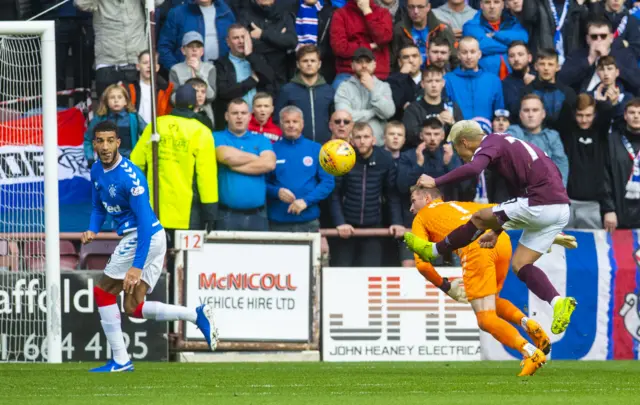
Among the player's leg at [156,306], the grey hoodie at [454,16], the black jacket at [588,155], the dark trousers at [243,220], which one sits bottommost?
the player's leg at [156,306]

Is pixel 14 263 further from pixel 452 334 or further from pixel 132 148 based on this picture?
pixel 452 334

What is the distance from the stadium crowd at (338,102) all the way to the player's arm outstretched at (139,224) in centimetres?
287

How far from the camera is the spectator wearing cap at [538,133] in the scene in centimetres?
1587

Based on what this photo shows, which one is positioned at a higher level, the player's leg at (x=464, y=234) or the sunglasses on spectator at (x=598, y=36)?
the sunglasses on spectator at (x=598, y=36)

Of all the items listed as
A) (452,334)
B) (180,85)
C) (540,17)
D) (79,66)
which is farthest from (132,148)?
(540,17)

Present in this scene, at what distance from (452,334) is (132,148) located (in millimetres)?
4188

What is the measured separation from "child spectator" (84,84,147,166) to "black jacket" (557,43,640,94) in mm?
5438

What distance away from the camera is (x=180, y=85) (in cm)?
1548

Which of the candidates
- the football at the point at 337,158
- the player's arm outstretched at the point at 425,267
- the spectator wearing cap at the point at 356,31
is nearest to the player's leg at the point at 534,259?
the player's arm outstretched at the point at 425,267

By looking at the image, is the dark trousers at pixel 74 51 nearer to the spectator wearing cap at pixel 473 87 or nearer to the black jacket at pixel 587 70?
the spectator wearing cap at pixel 473 87

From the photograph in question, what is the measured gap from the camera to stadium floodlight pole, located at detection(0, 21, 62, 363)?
13.3 m

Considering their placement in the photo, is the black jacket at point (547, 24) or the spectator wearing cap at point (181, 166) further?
the black jacket at point (547, 24)

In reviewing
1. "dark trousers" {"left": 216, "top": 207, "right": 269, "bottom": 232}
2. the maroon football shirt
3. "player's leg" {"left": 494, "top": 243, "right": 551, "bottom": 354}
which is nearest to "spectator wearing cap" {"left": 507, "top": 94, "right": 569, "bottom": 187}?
"dark trousers" {"left": 216, "top": 207, "right": 269, "bottom": 232}

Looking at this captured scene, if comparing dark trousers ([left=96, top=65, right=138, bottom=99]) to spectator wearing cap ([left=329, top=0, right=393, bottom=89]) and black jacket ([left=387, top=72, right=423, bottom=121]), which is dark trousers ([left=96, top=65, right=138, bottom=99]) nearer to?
spectator wearing cap ([left=329, top=0, right=393, bottom=89])
